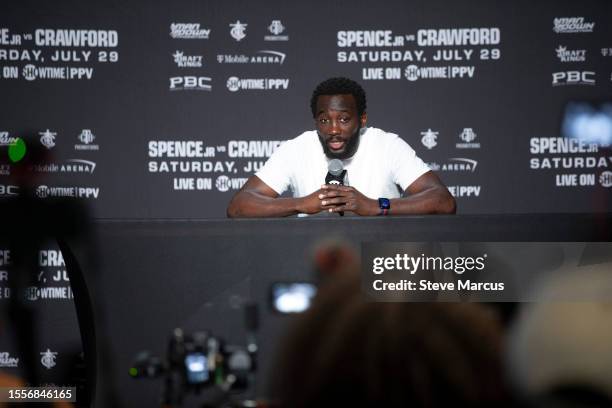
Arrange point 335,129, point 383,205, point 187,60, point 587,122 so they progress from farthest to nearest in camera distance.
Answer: point 187,60
point 587,122
point 335,129
point 383,205

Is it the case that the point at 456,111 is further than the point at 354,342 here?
Yes

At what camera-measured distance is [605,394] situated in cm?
Answer: 40

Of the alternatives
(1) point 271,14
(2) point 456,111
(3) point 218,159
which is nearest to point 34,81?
(3) point 218,159

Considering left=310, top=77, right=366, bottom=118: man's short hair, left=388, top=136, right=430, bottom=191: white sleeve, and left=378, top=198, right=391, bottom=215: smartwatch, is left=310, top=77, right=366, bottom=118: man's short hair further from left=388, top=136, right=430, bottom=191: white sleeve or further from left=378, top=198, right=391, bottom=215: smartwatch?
left=378, top=198, right=391, bottom=215: smartwatch

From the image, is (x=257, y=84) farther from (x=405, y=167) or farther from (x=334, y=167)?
(x=334, y=167)

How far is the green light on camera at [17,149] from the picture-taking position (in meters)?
4.20

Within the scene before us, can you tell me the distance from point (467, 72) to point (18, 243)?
3.28 metres

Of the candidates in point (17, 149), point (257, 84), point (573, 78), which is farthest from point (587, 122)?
point (17, 149)

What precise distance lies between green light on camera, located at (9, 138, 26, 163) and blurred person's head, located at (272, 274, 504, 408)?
4092mm

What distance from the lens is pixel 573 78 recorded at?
14.0 ft

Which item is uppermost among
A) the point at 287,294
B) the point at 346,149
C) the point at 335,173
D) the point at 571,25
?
the point at 571,25

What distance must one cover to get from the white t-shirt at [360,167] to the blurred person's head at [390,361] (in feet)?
10.4

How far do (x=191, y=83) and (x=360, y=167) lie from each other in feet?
4.41

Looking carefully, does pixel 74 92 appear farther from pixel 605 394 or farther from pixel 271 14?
pixel 605 394
